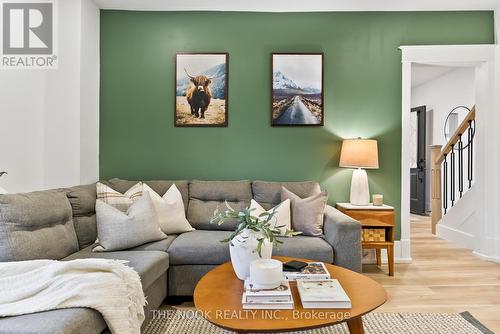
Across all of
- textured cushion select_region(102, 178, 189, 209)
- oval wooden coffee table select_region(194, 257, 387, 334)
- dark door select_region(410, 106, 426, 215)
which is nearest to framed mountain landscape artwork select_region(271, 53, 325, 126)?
textured cushion select_region(102, 178, 189, 209)

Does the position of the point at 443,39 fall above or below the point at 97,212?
above

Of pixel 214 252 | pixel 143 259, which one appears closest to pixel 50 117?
pixel 143 259

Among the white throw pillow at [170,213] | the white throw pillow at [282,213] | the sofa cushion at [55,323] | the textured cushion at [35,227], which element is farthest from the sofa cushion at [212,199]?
the sofa cushion at [55,323]

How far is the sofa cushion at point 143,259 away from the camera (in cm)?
197

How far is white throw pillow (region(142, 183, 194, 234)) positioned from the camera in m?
2.81

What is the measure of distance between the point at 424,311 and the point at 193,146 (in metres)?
2.57

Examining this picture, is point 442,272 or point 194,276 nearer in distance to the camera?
point 194,276

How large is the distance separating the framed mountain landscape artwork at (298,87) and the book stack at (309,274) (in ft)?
6.48

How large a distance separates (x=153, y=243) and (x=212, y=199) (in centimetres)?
79

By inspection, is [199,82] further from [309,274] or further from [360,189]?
[309,274]

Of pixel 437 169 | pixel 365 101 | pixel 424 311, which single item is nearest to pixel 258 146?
pixel 365 101

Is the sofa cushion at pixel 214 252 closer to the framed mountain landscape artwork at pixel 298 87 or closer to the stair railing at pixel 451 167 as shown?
the framed mountain landscape artwork at pixel 298 87

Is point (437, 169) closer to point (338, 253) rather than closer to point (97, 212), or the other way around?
point (338, 253)

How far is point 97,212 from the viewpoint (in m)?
2.45
